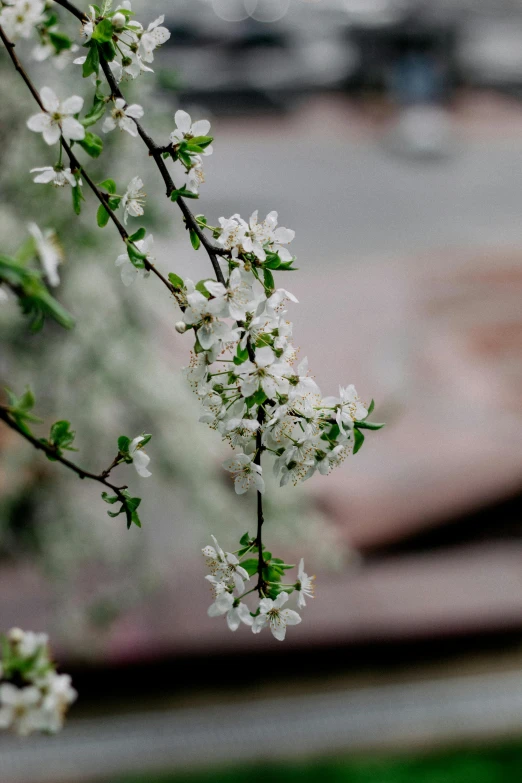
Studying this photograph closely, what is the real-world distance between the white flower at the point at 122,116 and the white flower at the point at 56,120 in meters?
0.06

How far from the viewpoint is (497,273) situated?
15.7 feet

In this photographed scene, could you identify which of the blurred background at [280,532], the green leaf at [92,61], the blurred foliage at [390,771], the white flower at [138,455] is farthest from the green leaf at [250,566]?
the blurred foliage at [390,771]

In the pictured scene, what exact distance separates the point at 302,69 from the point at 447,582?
362 inches

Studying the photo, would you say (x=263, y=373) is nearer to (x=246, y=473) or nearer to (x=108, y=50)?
(x=246, y=473)

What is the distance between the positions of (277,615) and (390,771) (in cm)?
211

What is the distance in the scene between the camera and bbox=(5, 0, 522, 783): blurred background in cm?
210

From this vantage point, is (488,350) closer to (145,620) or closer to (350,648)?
(350,648)

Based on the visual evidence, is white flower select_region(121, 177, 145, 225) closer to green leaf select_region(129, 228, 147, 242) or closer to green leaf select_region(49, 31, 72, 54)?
green leaf select_region(129, 228, 147, 242)

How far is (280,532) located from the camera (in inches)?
87.1

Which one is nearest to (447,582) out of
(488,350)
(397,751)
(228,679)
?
(397,751)

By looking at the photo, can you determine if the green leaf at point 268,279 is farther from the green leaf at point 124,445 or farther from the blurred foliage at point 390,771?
the blurred foliage at point 390,771

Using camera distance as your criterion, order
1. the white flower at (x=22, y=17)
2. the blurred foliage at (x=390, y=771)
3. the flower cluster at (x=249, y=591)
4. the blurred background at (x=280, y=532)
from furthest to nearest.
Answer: the blurred foliage at (x=390, y=771) → the blurred background at (x=280, y=532) → the flower cluster at (x=249, y=591) → the white flower at (x=22, y=17)

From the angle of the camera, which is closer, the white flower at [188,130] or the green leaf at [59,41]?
the green leaf at [59,41]

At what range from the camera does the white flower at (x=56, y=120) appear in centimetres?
70
